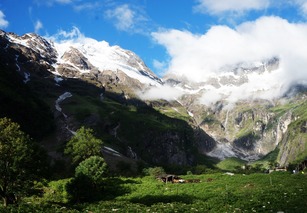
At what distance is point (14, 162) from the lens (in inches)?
1585

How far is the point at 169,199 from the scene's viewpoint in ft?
156

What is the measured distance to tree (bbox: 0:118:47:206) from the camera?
4009cm

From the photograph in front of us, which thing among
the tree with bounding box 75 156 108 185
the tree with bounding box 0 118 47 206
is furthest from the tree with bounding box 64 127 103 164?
the tree with bounding box 0 118 47 206

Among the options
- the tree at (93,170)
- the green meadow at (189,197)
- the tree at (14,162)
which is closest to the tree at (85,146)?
the green meadow at (189,197)

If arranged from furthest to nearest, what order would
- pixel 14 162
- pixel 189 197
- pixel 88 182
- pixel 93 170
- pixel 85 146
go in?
pixel 85 146
pixel 93 170
pixel 88 182
pixel 189 197
pixel 14 162

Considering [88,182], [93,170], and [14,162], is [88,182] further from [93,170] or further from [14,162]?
[14,162]

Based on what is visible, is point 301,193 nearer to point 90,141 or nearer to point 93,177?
point 93,177

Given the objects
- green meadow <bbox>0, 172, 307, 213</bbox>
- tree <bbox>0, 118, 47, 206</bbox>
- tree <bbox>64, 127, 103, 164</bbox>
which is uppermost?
tree <bbox>64, 127, 103, 164</bbox>

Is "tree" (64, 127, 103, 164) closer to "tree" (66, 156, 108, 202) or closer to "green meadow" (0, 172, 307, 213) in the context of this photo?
"green meadow" (0, 172, 307, 213)

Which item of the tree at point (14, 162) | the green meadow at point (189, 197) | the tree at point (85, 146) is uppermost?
the tree at point (85, 146)

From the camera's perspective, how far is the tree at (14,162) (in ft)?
132

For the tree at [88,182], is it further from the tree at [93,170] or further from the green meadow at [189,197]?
the green meadow at [189,197]

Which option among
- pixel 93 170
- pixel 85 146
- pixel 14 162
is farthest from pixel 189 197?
pixel 85 146

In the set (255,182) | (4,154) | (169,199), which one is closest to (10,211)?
(4,154)
